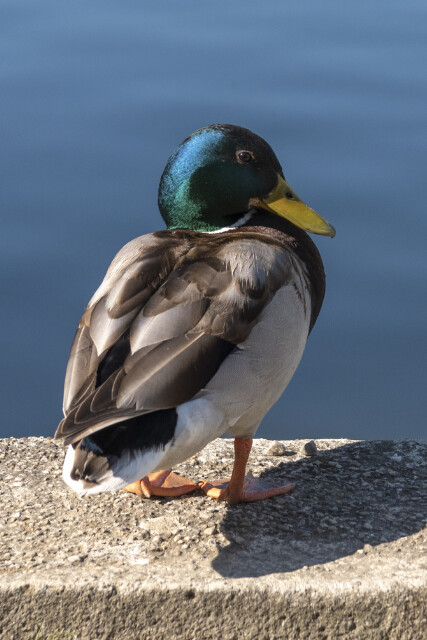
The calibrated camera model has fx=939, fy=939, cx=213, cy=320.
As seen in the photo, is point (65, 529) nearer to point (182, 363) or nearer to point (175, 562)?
point (175, 562)

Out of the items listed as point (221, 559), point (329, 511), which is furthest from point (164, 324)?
point (329, 511)

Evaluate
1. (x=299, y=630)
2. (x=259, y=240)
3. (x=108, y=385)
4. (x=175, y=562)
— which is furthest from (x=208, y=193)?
(x=299, y=630)

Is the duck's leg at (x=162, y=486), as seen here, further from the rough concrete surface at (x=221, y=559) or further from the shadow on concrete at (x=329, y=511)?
the shadow on concrete at (x=329, y=511)

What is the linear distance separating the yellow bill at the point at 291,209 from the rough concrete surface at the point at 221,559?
3.77ft

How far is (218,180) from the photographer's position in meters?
4.40

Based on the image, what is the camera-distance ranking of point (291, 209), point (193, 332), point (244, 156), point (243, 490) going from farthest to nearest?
point (291, 209) < point (244, 156) < point (243, 490) < point (193, 332)

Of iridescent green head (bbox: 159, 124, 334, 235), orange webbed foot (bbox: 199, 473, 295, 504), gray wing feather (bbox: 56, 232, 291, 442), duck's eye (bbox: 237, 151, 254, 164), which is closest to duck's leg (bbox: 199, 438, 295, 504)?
orange webbed foot (bbox: 199, 473, 295, 504)

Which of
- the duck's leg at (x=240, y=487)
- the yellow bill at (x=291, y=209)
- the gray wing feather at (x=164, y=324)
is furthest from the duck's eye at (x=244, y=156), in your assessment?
the duck's leg at (x=240, y=487)

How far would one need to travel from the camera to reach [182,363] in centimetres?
332

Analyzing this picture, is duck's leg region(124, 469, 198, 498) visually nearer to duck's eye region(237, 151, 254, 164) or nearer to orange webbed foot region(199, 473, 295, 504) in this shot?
orange webbed foot region(199, 473, 295, 504)

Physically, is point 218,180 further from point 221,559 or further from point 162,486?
point 221,559

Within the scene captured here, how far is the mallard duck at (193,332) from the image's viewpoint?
321cm

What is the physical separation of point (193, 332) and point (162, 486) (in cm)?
103

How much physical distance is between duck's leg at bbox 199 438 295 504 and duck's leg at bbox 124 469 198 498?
0.26 feet
